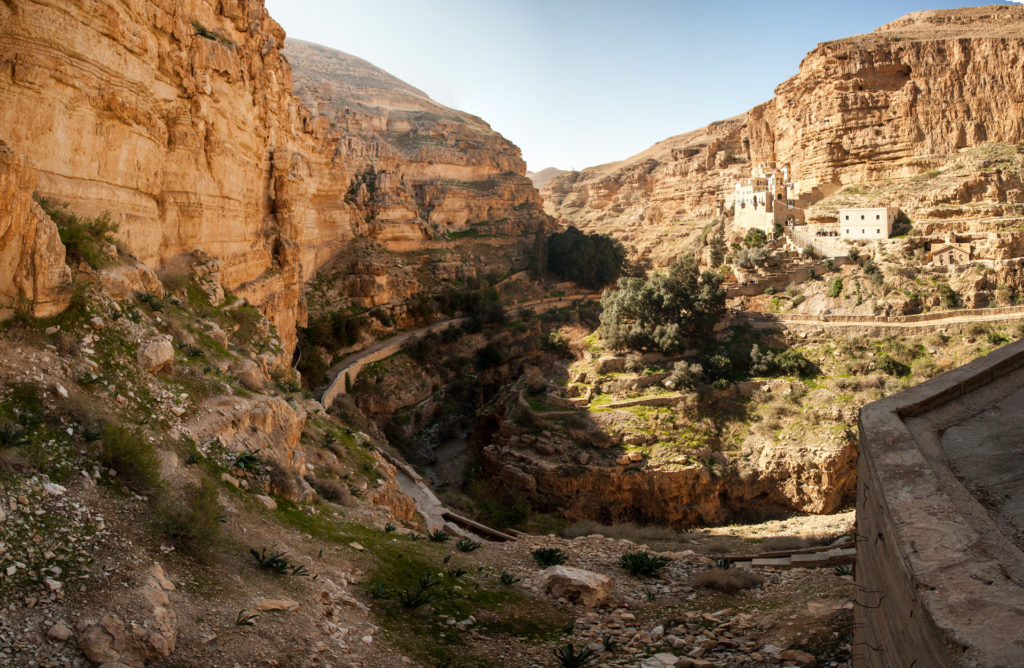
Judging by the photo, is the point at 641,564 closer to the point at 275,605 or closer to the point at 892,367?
the point at 275,605

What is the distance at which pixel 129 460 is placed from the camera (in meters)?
4.95

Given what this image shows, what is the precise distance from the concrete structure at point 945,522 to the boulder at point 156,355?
7228mm

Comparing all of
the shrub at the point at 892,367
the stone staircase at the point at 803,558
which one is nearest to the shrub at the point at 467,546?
the stone staircase at the point at 803,558

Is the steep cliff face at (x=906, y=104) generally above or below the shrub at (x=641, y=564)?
above

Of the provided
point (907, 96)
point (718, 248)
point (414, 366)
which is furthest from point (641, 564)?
point (907, 96)

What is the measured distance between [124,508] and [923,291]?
2802 centimetres

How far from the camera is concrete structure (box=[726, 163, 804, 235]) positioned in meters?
35.1

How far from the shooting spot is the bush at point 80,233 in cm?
719

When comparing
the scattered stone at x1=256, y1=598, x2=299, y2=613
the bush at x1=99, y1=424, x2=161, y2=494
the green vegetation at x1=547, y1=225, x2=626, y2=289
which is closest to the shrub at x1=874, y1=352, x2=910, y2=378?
the green vegetation at x1=547, y1=225, x2=626, y2=289

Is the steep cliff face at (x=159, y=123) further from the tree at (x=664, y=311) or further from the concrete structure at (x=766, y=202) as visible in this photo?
the concrete structure at (x=766, y=202)

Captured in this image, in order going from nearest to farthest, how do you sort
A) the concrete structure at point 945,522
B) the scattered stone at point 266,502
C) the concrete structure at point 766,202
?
1. the concrete structure at point 945,522
2. the scattered stone at point 266,502
3. the concrete structure at point 766,202

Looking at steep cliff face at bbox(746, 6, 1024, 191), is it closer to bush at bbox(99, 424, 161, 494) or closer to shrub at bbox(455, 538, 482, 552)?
shrub at bbox(455, 538, 482, 552)

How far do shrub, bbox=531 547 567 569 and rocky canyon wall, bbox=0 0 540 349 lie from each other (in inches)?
298

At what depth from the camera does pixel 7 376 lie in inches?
195
